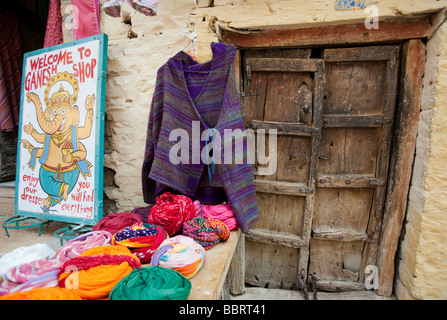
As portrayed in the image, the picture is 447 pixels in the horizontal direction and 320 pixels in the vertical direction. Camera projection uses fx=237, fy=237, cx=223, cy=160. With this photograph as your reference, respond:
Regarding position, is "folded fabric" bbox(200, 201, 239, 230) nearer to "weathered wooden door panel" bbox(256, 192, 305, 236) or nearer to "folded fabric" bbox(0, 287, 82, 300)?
"weathered wooden door panel" bbox(256, 192, 305, 236)

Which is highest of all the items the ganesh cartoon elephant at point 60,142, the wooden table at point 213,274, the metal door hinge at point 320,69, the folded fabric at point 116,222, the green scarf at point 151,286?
the metal door hinge at point 320,69

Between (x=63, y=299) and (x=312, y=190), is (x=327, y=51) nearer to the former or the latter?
(x=312, y=190)

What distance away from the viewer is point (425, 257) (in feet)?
4.91

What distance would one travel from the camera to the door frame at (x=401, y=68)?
1.51 metres

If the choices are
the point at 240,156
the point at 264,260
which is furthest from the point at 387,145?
the point at 264,260

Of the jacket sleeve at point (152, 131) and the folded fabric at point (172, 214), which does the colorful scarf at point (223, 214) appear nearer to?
the folded fabric at point (172, 214)

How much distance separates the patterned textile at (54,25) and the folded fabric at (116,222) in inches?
67.0

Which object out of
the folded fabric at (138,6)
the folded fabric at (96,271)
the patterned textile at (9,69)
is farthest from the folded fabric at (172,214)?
the patterned textile at (9,69)

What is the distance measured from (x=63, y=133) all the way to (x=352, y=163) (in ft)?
7.40

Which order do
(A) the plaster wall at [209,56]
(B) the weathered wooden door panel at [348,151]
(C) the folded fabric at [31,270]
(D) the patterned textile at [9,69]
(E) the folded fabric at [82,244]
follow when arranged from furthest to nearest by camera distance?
(D) the patterned textile at [9,69] < (B) the weathered wooden door panel at [348,151] < (A) the plaster wall at [209,56] < (E) the folded fabric at [82,244] < (C) the folded fabric at [31,270]

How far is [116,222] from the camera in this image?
141 cm

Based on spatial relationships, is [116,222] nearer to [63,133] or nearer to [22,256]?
[22,256]
